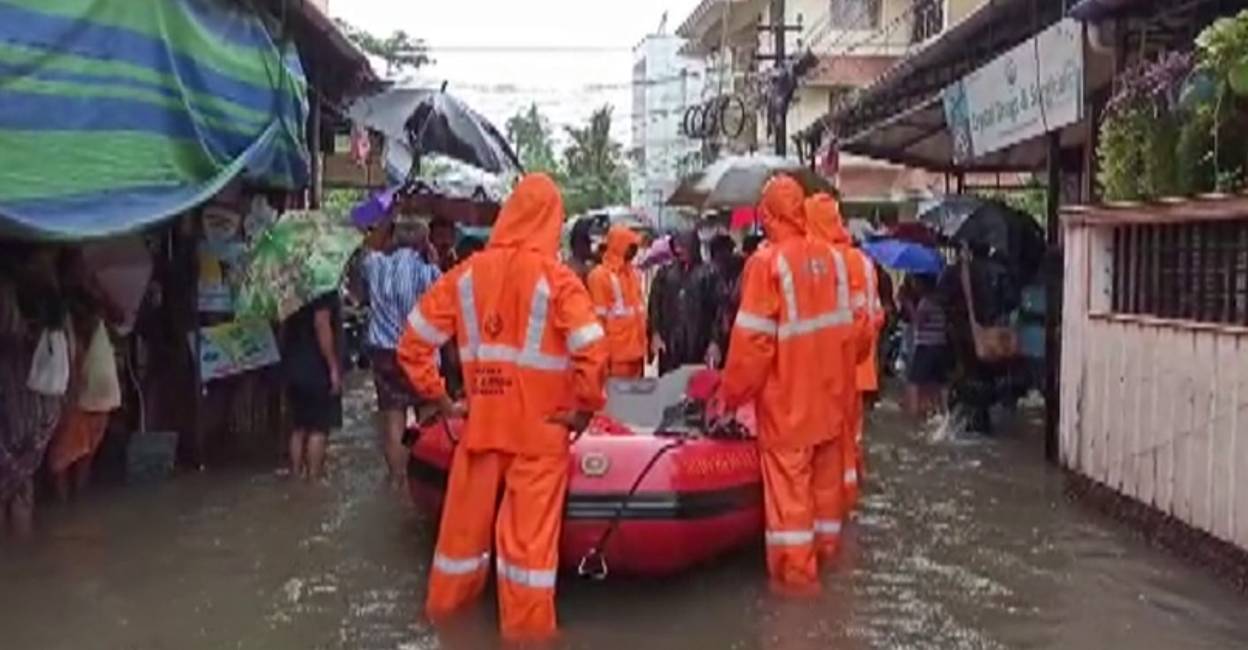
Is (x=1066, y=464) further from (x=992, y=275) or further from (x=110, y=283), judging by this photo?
(x=110, y=283)

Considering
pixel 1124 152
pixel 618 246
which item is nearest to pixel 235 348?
pixel 618 246

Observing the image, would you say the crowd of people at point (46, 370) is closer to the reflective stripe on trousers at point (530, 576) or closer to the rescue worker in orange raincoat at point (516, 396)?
the rescue worker in orange raincoat at point (516, 396)

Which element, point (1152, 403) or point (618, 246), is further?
point (618, 246)

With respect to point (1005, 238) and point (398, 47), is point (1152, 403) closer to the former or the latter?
point (1005, 238)

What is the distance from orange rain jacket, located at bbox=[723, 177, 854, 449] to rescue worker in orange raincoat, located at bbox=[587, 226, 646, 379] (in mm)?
3664

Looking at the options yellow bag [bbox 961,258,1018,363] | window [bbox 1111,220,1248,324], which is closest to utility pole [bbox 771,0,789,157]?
yellow bag [bbox 961,258,1018,363]

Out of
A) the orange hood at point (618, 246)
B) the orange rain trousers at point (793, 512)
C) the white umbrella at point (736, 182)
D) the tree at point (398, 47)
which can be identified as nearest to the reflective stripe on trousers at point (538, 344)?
the orange rain trousers at point (793, 512)

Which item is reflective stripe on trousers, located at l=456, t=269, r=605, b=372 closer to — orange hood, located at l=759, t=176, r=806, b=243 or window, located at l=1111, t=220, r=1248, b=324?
orange hood, located at l=759, t=176, r=806, b=243

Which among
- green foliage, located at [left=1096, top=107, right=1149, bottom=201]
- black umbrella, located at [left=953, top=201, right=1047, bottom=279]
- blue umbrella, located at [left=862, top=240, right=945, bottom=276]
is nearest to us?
green foliage, located at [left=1096, top=107, right=1149, bottom=201]

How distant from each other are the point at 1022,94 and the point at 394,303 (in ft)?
15.1

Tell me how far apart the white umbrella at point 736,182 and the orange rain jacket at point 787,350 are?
6.08 m

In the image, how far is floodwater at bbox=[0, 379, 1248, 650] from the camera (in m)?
6.69

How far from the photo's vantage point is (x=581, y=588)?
24.8 feet

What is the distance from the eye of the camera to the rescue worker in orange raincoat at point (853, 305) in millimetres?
7969
